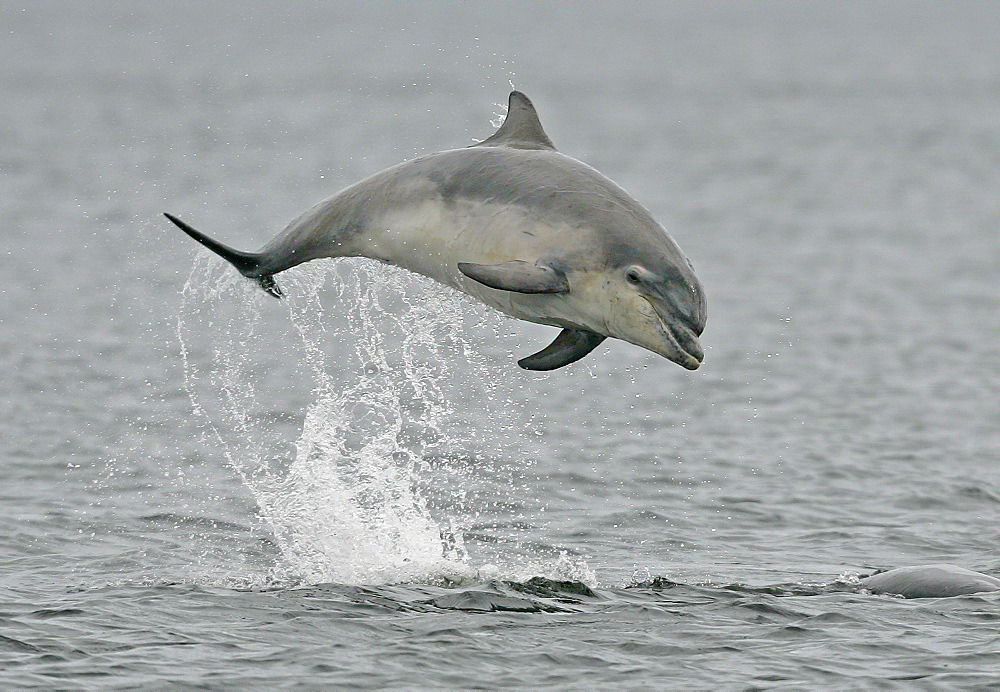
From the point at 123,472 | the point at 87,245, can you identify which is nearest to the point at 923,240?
the point at 87,245

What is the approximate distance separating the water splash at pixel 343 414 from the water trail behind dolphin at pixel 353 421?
32mm

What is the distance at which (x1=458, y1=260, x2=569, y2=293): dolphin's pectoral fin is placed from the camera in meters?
12.7

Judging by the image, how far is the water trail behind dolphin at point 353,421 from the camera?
1730cm

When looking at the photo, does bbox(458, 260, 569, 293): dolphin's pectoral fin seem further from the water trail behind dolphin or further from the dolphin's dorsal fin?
the water trail behind dolphin

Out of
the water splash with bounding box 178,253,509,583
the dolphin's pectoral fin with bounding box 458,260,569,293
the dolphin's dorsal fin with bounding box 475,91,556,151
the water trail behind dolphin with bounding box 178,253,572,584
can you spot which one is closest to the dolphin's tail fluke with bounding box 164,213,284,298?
the water trail behind dolphin with bounding box 178,253,572,584

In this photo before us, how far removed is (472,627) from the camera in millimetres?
14938

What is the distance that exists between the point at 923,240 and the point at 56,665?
36.9m

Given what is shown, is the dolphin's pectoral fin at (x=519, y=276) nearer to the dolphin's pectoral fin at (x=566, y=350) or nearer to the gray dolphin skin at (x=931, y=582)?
the dolphin's pectoral fin at (x=566, y=350)

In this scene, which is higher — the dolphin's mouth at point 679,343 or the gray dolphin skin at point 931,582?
the dolphin's mouth at point 679,343

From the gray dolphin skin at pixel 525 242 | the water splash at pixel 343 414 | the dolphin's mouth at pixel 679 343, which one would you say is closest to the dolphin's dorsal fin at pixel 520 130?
the gray dolphin skin at pixel 525 242

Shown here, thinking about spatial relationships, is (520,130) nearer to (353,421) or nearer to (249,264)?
(249,264)

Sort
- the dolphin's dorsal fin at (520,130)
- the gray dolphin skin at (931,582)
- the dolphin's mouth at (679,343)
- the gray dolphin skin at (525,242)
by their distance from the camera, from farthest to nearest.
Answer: the gray dolphin skin at (931,582), the dolphin's dorsal fin at (520,130), the gray dolphin skin at (525,242), the dolphin's mouth at (679,343)

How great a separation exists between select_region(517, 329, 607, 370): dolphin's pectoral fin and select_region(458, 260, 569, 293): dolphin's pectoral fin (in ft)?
3.30

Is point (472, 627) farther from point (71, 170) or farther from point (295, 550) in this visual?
point (71, 170)
